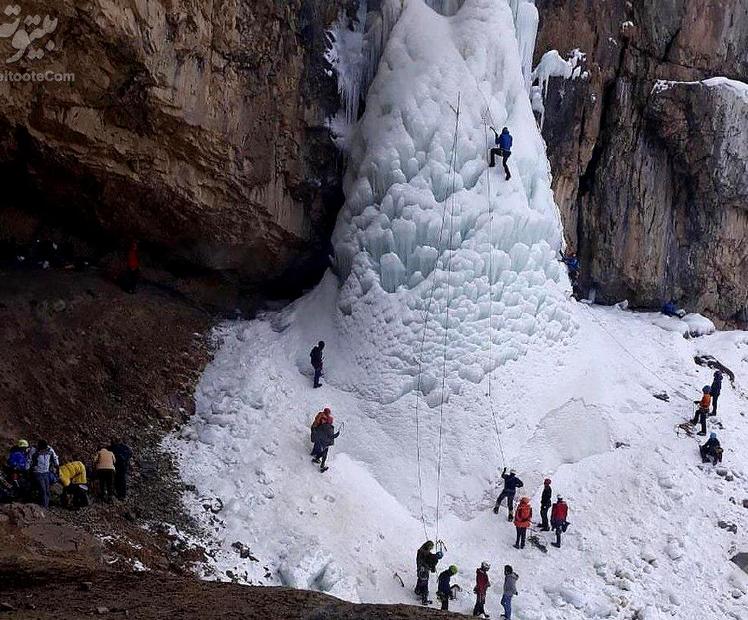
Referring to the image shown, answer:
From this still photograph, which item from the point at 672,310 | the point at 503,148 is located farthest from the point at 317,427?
the point at 672,310

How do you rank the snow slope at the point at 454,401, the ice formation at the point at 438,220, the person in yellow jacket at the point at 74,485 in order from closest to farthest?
the person in yellow jacket at the point at 74,485 < the snow slope at the point at 454,401 < the ice formation at the point at 438,220

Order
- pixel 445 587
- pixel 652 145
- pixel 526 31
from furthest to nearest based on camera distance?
pixel 652 145
pixel 526 31
pixel 445 587

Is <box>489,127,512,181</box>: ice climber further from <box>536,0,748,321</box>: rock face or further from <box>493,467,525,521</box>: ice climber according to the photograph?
<box>493,467,525,521</box>: ice climber

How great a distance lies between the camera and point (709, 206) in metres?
19.8

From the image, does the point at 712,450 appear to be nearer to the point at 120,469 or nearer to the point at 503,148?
the point at 503,148

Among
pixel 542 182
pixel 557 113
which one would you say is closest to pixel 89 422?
pixel 542 182

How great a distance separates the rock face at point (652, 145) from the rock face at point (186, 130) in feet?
21.5

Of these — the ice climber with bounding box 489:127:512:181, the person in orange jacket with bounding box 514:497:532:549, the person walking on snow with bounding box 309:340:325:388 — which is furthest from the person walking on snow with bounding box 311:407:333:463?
the ice climber with bounding box 489:127:512:181

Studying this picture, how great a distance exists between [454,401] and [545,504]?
2.56 metres

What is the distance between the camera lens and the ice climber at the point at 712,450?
45.4ft

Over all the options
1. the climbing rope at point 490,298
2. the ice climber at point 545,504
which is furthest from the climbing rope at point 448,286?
the ice climber at point 545,504

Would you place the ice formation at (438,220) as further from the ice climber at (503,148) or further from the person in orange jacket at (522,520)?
the person in orange jacket at (522,520)

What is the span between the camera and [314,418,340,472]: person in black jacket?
12227 millimetres

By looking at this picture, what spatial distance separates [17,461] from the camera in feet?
31.1
